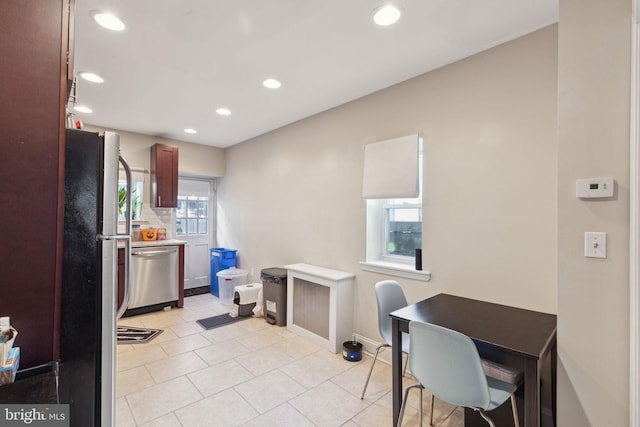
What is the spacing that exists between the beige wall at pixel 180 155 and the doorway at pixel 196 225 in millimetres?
278

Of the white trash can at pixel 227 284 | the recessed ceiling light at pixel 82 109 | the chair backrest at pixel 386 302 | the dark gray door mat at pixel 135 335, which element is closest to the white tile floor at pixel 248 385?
the dark gray door mat at pixel 135 335

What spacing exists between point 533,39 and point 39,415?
307 cm

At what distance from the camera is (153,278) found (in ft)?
13.5

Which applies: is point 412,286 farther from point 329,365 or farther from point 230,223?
point 230,223

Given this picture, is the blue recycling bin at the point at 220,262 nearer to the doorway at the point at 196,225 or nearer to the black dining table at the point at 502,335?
the doorway at the point at 196,225

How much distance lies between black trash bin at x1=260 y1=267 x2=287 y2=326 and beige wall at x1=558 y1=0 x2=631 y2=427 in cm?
274

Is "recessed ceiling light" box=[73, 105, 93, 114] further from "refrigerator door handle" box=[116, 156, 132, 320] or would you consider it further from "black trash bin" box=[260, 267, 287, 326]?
"black trash bin" box=[260, 267, 287, 326]

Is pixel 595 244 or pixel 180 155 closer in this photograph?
pixel 595 244

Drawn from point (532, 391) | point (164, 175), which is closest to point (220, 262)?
point (164, 175)

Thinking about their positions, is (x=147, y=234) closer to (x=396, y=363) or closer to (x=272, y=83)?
(x=272, y=83)

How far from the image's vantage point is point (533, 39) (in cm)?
198

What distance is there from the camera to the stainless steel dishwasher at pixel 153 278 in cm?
399

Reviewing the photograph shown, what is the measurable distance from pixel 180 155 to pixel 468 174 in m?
4.46

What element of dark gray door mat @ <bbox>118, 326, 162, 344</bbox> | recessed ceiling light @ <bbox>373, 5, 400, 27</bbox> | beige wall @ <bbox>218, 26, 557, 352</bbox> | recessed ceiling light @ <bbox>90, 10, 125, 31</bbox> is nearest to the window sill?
beige wall @ <bbox>218, 26, 557, 352</bbox>
